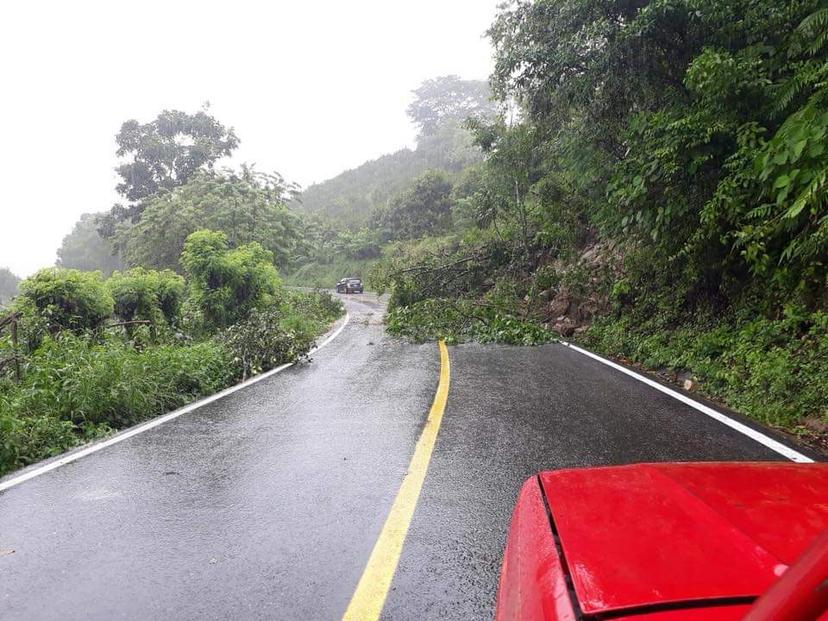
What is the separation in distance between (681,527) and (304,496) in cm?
293

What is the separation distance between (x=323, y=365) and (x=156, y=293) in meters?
5.57

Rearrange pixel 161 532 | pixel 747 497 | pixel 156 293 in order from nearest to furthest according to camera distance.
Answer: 1. pixel 747 497
2. pixel 161 532
3. pixel 156 293

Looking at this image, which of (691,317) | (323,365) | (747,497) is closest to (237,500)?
(747,497)

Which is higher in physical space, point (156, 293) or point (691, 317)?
point (156, 293)

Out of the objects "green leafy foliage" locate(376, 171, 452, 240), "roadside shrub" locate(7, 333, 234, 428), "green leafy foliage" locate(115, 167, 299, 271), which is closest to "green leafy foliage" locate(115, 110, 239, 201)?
"green leafy foliage" locate(115, 167, 299, 271)

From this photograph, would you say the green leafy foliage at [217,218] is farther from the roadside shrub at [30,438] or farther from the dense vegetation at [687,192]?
the roadside shrub at [30,438]

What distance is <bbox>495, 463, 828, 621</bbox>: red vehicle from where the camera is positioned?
1.27 metres

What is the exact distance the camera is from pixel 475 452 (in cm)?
482

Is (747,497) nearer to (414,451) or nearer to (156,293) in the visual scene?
(414,451)

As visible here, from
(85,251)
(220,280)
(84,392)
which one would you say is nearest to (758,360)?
(84,392)

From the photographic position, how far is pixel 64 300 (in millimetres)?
10133

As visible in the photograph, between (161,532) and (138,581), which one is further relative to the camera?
(161,532)

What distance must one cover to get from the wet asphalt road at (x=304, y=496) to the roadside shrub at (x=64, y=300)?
4.73 meters

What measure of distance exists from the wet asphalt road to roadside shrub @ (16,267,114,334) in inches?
186
